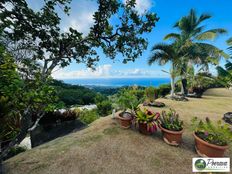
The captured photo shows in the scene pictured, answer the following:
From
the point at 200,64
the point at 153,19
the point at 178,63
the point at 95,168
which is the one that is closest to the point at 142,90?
the point at 178,63

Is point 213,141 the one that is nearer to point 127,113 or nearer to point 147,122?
point 147,122

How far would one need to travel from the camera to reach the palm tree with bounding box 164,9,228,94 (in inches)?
447

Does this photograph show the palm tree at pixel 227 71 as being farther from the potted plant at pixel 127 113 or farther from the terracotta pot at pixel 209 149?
the potted plant at pixel 127 113

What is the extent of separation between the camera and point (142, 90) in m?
10.9

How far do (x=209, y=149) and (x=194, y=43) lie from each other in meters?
11.4

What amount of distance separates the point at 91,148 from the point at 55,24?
13.3ft

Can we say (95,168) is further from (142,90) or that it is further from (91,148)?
(142,90)

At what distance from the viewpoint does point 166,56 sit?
36.3 feet

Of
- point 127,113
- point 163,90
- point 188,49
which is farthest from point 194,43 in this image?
point 127,113

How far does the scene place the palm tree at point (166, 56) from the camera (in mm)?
10969

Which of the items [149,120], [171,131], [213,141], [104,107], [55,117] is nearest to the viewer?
[213,141]

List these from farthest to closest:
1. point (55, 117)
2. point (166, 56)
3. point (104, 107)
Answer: point (166, 56) < point (104, 107) < point (55, 117)

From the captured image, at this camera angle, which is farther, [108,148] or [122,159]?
[108,148]

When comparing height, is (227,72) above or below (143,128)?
above
